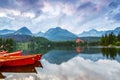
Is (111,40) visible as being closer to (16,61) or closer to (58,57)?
(58,57)

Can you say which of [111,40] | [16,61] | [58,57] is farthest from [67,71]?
[111,40]

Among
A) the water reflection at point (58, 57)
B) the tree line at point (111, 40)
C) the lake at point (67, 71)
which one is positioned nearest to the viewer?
the lake at point (67, 71)

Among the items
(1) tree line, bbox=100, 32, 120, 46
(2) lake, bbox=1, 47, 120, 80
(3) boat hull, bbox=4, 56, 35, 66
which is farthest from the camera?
(1) tree line, bbox=100, 32, 120, 46

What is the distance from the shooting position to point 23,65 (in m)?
34.2

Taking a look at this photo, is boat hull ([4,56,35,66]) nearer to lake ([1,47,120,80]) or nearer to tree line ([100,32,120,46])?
lake ([1,47,120,80])

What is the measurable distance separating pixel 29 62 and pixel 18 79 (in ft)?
46.1

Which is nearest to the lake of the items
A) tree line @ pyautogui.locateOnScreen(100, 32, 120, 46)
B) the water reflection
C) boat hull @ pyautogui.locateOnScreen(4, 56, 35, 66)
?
boat hull @ pyautogui.locateOnScreen(4, 56, 35, 66)

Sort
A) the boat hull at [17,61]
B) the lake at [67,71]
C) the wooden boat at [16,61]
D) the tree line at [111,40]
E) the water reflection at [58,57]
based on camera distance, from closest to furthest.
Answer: the lake at [67,71] → the wooden boat at [16,61] → the boat hull at [17,61] → the water reflection at [58,57] → the tree line at [111,40]

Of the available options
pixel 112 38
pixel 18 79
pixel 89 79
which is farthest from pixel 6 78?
pixel 112 38

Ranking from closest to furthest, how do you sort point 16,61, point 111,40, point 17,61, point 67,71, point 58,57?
point 67,71
point 16,61
point 17,61
point 58,57
point 111,40

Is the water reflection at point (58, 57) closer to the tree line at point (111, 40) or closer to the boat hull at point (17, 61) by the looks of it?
the boat hull at point (17, 61)

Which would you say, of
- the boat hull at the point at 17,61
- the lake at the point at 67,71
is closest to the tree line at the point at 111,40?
the lake at the point at 67,71

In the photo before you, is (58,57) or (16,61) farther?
(58,57)

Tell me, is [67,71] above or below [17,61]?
below
